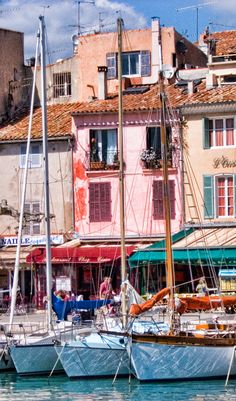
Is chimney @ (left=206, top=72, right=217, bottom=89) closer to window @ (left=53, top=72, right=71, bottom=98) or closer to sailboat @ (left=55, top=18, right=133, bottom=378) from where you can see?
window @ (left=53, top=72, right=71, bottom=98)

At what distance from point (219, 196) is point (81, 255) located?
6020mm

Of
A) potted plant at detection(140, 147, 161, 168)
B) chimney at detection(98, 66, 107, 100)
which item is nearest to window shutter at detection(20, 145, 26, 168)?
chimney at detection(98, 66, 107, 100)

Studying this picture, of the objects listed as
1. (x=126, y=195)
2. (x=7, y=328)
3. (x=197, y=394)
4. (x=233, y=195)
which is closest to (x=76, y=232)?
(x=126, y=195)

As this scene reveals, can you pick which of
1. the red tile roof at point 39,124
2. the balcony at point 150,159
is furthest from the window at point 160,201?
the red tile roof at point 39,124

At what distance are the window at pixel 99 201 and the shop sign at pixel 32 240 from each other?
1.72 m

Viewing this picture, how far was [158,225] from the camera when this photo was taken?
5744 centimetres

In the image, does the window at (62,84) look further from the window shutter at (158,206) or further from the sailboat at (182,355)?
the sailboat at (182,355)

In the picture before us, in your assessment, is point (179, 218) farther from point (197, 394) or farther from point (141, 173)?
point (197, 394)

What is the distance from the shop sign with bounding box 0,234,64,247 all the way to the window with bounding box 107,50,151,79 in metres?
10.1

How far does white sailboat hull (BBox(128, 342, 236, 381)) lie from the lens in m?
41.1

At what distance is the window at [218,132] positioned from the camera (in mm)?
56781

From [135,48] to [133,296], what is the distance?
77.8 ft

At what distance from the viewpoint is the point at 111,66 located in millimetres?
66188

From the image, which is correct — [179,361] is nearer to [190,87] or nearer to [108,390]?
[108,390]
